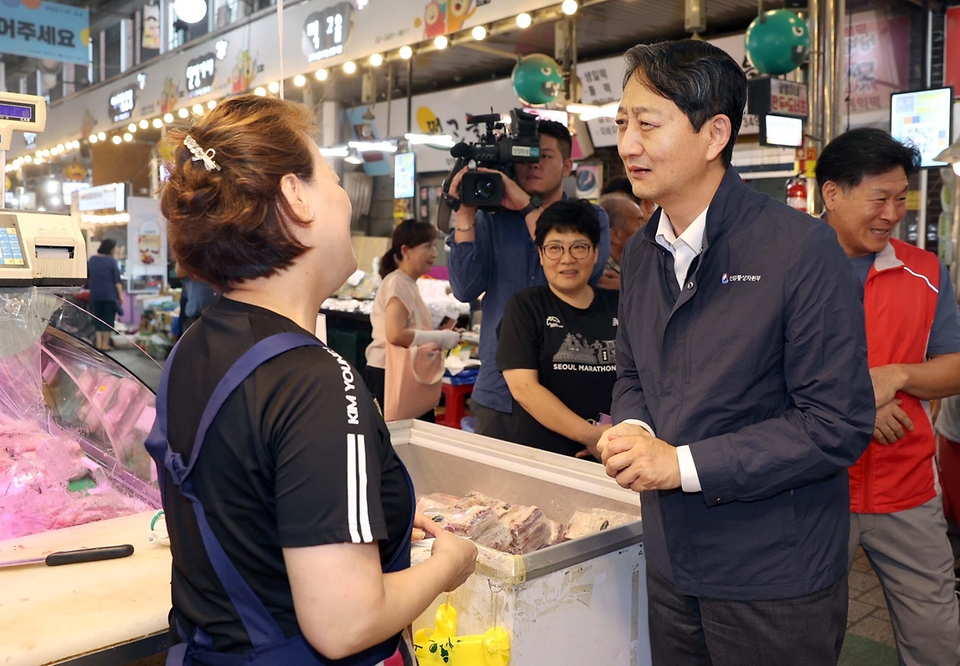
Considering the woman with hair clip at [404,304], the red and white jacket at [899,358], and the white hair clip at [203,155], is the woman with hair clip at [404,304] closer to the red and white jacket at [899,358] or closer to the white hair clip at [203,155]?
the red and white jacket at [899,358]

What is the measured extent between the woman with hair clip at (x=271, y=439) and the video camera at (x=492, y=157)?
1705 millimetres

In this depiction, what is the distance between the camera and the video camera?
2.80 m

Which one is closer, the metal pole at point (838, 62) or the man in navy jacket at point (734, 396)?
the man in navy jacket at point (734, 396)

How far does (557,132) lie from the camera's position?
3.01 m

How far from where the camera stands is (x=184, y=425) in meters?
1.02

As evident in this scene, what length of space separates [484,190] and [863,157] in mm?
1223

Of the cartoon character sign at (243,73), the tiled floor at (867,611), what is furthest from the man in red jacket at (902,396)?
the cartoon character sign at (243,73)

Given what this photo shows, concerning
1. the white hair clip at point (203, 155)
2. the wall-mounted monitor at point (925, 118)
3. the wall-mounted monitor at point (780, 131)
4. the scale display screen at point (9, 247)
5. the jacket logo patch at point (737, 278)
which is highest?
the wall-mounted monitor at point (925, 118)

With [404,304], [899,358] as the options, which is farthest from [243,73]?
[899,358]

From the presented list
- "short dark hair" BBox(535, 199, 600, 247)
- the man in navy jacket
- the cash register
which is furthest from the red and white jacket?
the cash register

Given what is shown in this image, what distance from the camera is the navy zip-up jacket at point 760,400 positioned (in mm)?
1364

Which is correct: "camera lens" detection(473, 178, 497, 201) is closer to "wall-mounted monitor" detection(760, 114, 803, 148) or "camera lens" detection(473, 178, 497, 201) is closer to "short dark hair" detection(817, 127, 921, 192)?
"short dark hair" detection(817, 127, 921, 192)

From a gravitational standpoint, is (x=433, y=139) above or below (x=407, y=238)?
above

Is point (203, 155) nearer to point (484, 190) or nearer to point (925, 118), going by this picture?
point (484, 190)
